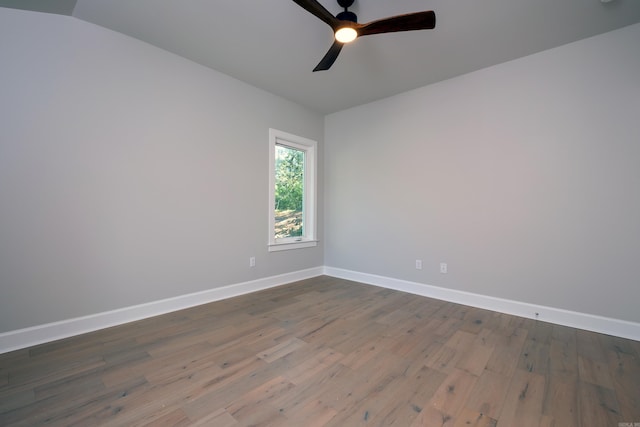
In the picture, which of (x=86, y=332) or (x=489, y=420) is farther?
(x=86, y=332)

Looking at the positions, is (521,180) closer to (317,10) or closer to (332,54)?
(332,54)

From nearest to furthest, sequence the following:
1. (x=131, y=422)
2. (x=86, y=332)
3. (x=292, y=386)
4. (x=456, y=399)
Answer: (x=131, y=422), (x=456, y=399), (x=292, y=386), (x=86, y=332)

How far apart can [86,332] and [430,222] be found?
3.70 meters

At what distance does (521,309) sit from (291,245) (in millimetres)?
2851

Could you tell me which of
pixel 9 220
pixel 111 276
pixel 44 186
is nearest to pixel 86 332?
pixel 111 276

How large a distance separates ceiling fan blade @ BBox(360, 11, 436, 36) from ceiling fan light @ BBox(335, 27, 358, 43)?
0.14ft

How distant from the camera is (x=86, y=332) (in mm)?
2338

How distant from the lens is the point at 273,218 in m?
3.81

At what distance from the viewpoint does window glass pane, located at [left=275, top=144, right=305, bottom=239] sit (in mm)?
4031

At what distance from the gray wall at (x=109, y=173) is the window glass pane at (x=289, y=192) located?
1.94 feet

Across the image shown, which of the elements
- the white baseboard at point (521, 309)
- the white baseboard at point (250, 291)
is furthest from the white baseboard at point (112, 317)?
the white baseboard at point (521, 309)

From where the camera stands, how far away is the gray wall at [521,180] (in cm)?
240

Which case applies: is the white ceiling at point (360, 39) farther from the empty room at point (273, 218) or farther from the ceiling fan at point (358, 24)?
the ceiling fan at point (358, 24)

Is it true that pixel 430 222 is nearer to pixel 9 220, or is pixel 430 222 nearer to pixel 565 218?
pixel 565 218
